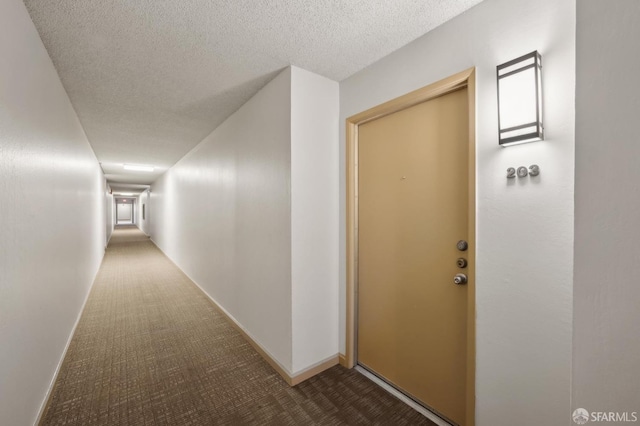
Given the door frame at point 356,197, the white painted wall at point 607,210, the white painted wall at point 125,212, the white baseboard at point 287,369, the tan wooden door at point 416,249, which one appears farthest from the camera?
the white painted wall at point 125,212

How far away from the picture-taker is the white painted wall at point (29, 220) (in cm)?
129

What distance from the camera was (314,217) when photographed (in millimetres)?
2309

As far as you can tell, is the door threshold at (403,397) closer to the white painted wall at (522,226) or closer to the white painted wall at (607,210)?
A: the white painted wall at (522,226)

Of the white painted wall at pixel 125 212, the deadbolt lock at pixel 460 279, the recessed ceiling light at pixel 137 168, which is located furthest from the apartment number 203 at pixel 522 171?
the white painted wall at pixel 125 212

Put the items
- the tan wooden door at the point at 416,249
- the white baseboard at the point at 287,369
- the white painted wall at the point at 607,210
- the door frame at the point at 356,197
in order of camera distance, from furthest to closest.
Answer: the white baseboard at the point at 287,369 → the tan wooden door at the point at 416,249 → the door frame at the point at 356,197 → the white painted wall at the point at 607,210

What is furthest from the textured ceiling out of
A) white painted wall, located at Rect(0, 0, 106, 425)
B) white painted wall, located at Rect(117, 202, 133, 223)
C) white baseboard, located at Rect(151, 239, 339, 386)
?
white painted wall, located at Rect(117, 202, 133, 223)

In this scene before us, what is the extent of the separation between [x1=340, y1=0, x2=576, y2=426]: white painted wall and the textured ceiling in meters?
0.35

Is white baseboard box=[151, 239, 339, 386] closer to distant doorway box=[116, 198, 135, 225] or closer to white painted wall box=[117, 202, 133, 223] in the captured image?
distant doorway box=[116, 198, 135, 225]

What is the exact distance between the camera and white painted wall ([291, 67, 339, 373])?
219cm

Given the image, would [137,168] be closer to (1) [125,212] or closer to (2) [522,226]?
(2) [522,226]

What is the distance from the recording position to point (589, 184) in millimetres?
567

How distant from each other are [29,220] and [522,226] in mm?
2845


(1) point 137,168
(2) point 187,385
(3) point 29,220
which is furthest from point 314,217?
(1) point 137,168

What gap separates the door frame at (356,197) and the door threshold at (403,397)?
0.47ft
